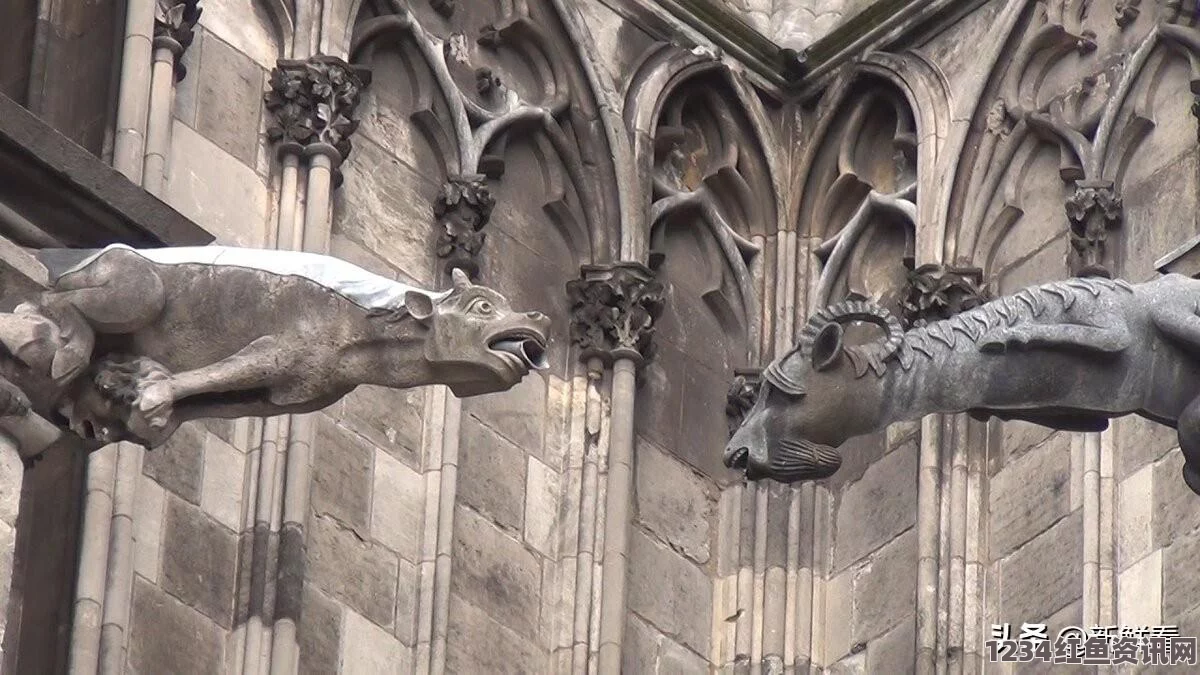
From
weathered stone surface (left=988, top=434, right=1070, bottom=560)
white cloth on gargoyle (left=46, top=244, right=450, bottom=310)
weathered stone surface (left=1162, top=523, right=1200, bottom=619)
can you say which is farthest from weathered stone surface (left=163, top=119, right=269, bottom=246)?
white cloth on gargoyle (left=46, top=244, right=450, bottom=310)

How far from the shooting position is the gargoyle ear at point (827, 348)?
1406 cm

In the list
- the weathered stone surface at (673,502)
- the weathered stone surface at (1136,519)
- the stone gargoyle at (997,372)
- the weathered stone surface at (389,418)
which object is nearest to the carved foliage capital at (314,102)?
the weathered stone surface at (389,418)

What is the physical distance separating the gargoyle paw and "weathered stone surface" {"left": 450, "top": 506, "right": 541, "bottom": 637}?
271 inches

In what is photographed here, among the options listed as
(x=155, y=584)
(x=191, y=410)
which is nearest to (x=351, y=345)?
(x=191, y=410)

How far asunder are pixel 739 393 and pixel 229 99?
274cm

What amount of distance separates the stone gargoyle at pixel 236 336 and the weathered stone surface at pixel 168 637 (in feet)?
17.0

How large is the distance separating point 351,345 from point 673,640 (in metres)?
7.85

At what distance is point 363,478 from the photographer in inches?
862

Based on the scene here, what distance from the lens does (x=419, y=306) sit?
15.3m

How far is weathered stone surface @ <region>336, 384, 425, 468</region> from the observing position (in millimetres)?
22000

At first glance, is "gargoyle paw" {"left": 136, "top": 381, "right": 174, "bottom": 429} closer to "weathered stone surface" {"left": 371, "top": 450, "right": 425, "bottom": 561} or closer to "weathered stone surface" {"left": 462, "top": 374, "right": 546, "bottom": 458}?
"weathered stone surface" {"left": 371, "top": 450, "right": 425, "bottom": 561}

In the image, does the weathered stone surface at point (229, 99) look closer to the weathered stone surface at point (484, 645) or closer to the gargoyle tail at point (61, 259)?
the weathered stone surface at point (484, 645)

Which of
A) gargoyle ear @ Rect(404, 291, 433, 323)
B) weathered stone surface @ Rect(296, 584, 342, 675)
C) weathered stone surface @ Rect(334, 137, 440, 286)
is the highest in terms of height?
weathered stone surface @ Rect(334, 137, 440, 286)

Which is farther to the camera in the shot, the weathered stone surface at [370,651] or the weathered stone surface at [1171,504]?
the weathered stone surface at [1171,504]
